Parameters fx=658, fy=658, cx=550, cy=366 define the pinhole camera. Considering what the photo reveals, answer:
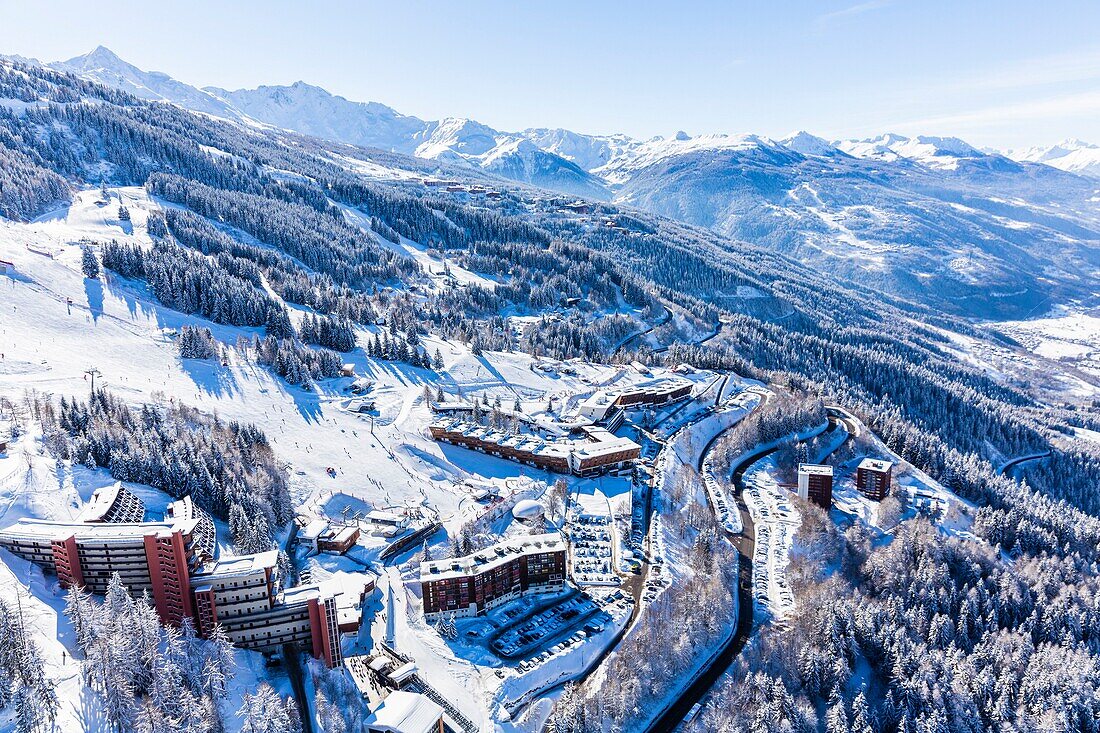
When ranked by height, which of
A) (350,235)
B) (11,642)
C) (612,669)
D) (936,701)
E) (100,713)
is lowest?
(936,701)

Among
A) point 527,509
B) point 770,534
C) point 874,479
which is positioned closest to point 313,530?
point 527,509

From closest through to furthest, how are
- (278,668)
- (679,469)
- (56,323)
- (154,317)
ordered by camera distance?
1. (278,668)
2. (679,469)
3. (56,323)
4. (154,317)

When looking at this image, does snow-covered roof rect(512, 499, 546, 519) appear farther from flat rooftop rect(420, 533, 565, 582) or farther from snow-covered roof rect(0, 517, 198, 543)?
snow-covered roof rect(0, 517, 198, 543)

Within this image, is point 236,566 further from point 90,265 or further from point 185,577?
point 90,265

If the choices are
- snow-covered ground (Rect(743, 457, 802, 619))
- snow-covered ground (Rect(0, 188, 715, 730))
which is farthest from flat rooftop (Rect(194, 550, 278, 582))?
snow-covered ground (Rect(743, 457, 802, 619))

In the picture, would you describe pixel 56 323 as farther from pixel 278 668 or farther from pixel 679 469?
pixel 679 469

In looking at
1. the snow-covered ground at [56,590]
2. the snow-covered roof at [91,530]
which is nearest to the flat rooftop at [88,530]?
the snow-covered roof at [91,530]

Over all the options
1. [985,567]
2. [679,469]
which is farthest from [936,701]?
[679,469]
